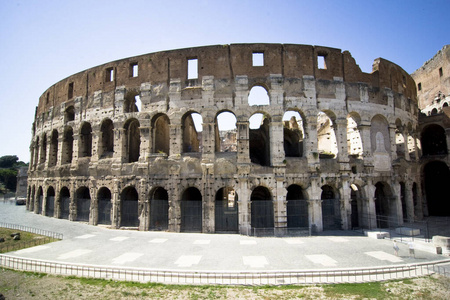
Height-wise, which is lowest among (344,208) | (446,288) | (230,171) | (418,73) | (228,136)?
(446,288)

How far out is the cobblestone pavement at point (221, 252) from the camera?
1037cm

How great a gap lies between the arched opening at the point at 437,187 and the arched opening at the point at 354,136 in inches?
406

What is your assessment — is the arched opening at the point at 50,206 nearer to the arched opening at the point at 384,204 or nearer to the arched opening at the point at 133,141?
the arched opening at the point at 133,141

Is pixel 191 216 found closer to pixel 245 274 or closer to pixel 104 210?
pixel 104 210

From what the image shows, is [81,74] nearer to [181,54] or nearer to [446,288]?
[181,54]

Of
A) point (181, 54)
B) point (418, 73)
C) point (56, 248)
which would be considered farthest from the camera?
point (418, 73)

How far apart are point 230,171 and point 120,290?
32.0 ft

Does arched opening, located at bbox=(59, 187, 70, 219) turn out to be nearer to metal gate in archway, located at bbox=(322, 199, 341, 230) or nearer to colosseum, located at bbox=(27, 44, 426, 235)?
colosseum, located at bbox=(27, 44, 426, 235)

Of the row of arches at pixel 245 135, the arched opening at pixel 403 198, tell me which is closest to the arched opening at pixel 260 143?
the row of arches at pixel 245 135

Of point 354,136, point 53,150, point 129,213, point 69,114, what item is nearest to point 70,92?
point 69,114

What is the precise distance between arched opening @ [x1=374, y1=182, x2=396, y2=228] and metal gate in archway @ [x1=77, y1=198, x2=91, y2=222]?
2131cm

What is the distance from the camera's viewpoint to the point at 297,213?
666 inches

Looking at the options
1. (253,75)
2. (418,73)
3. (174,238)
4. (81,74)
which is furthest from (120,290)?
(418,73)

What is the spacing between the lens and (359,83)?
1883cm
